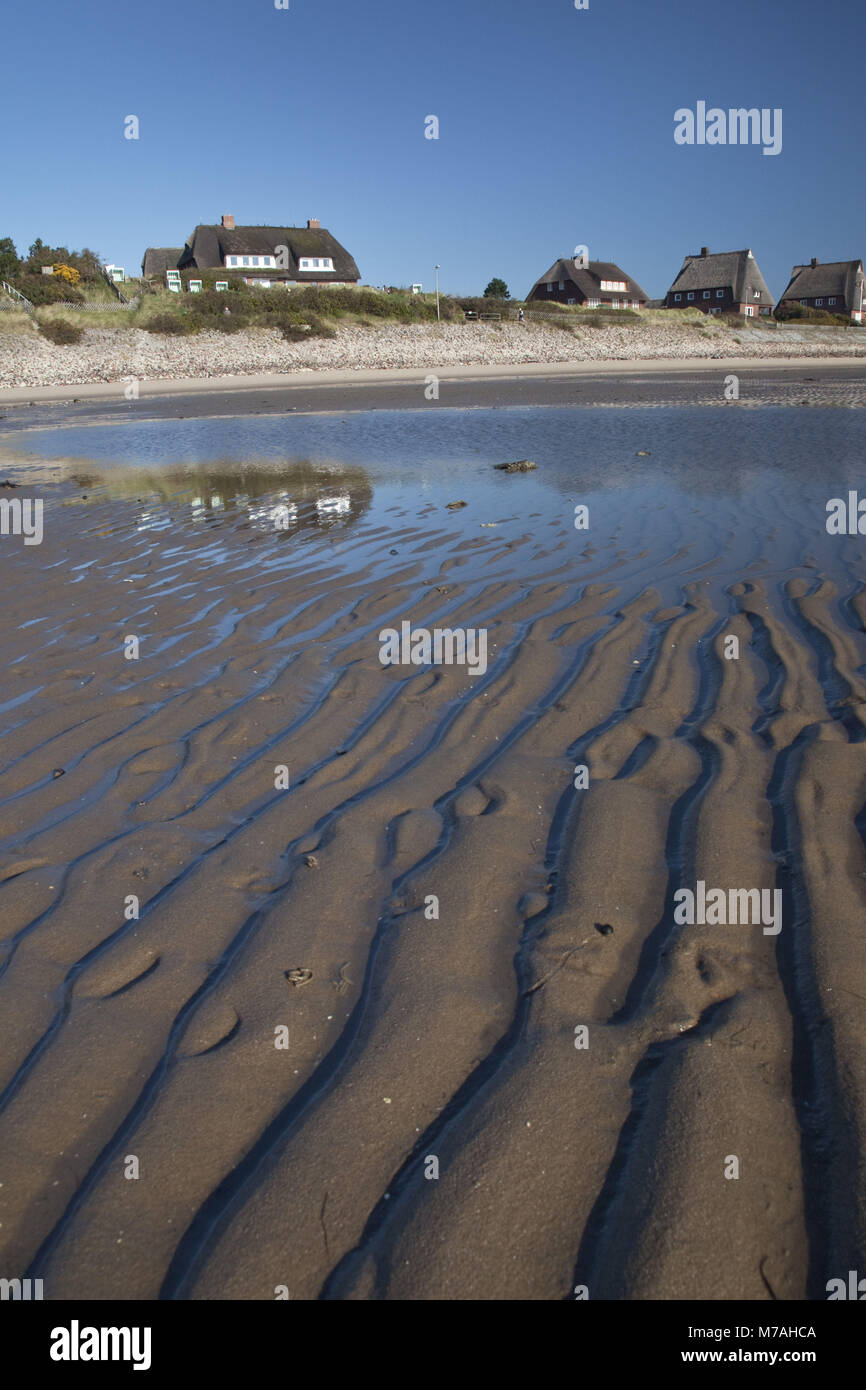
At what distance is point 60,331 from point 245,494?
121ft

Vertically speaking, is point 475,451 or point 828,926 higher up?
point 475,451

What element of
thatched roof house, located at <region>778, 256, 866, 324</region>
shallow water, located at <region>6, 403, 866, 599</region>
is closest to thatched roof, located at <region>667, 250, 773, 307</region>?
thatched roof house, located at <region>778, 256, 866, 324</region>

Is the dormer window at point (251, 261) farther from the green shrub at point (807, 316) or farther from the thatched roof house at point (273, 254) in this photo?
the green shrub at point (807, 316)

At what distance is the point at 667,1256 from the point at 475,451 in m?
16.0

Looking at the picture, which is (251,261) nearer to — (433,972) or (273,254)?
(273,254)

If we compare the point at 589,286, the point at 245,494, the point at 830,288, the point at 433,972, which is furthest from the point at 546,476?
the point at 830,288

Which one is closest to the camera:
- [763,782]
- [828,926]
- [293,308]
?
[828,926]

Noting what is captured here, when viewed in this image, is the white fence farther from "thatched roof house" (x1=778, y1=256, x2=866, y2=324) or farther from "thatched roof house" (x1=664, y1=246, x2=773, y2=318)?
"thatched roof house" (x1=778, y1=256, x2=866, y2=324)

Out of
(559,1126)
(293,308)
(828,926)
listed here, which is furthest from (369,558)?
(293,308)

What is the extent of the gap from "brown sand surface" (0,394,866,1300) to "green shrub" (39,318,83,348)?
42821 mm

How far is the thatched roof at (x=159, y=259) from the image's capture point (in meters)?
80.1

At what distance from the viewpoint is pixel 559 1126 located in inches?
97.2
